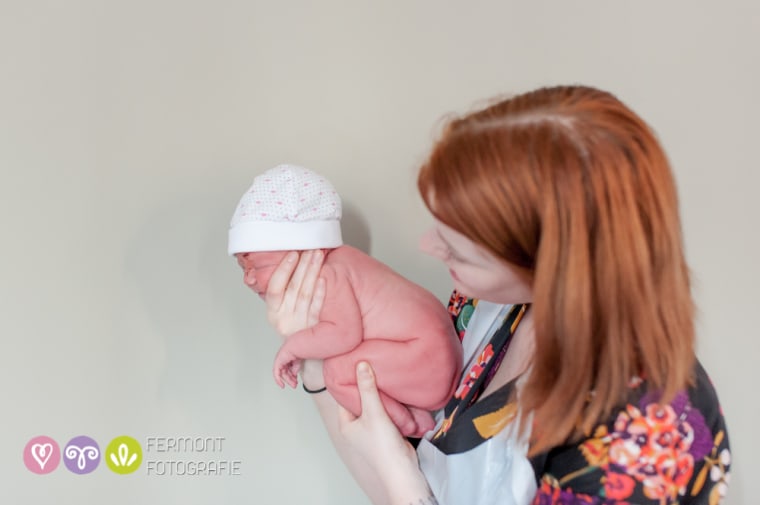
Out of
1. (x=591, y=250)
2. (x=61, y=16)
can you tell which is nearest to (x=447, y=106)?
(x=591, y=250)

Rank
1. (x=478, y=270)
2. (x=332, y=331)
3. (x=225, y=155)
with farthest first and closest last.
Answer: (x=225, y=155), (x=332, y=331), (x=478, y=270)

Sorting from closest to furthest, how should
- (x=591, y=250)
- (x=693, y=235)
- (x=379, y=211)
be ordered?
1. (x=591, y=250)
2. (x=693, y=235)
3. (x=379, y=211)

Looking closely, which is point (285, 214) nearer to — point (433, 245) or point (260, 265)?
point (260, 265)

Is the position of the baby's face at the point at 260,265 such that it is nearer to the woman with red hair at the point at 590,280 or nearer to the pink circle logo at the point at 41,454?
the woman with red hair at the point at 590,280

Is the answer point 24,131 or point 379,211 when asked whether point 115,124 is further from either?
point 379,211

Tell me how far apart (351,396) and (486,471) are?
283mm

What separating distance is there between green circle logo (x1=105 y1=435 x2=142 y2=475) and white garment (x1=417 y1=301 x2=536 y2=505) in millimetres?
663

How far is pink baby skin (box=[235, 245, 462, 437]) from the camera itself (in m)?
1.12

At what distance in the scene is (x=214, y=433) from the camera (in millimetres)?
1446

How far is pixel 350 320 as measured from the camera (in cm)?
112

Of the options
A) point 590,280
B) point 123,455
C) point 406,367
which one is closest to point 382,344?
point 406,367

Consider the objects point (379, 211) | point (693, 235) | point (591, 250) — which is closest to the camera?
point (591, 250)

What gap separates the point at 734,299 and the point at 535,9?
65 cm

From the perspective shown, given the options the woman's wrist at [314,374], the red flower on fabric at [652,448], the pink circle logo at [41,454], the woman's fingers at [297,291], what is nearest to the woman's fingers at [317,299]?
the woman's fingers at [297,291]
